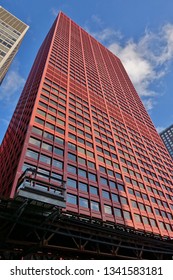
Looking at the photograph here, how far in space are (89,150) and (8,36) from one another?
66.8 m

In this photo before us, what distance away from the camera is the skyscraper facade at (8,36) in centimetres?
7531

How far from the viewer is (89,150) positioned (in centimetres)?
4325

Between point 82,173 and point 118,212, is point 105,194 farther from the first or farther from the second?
point 82,173

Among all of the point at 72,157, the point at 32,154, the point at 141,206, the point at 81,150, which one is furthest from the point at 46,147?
the point at 141,206

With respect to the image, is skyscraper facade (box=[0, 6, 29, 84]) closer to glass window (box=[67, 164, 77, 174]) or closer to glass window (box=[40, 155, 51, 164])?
glass window (box=[40, 155, 51, 164])

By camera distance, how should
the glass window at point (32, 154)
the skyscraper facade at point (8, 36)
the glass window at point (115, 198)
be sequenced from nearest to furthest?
the glass window at point (32, 154) < the glass window at point (115, 198) < the skyscraper facade at point (8, 36)

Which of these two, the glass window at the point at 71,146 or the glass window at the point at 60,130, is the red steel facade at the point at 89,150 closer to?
the glass window at the point at 60,130

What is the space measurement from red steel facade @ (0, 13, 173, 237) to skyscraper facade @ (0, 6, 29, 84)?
1654cm

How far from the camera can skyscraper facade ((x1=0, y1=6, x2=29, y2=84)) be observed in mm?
75312

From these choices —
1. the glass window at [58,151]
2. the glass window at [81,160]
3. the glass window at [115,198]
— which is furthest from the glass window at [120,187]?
the glass window at [58,151]

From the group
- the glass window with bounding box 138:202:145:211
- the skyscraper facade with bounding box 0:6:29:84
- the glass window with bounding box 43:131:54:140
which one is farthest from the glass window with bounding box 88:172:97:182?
the skyscraper facade with bounding box 0:6:29:84

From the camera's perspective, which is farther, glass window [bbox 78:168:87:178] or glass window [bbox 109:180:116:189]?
glass window [bbox 109:180:116:189]

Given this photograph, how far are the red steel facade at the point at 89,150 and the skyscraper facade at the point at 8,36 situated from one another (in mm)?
16541

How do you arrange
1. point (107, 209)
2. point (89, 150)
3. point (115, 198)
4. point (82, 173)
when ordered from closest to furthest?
1. point (107, 209)
2. point (82, 173)
3. point (115, 198)
4. point (89, 150)
